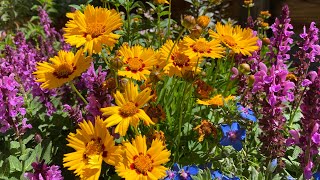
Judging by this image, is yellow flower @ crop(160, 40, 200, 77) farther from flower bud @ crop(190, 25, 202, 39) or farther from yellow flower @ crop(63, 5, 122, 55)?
yellow flower @ crop(63, 5, 122, 55)

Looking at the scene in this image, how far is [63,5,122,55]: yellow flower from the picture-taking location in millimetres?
1771

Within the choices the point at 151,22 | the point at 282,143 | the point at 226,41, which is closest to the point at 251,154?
the point at 282,143

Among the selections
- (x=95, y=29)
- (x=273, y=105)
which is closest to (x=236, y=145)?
(x=273, y=105)

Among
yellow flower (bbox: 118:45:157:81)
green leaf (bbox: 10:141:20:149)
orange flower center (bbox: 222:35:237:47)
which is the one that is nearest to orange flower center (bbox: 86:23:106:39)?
yellow flower (bbox: 118:45:157:81)

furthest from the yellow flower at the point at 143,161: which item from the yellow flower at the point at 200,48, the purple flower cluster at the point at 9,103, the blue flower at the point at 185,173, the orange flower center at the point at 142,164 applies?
the purple flower cluster at the point at 9,103

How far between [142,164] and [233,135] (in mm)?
421

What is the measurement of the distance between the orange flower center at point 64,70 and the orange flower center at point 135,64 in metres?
0.23

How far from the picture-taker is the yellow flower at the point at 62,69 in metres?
1.80

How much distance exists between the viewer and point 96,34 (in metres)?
1.80

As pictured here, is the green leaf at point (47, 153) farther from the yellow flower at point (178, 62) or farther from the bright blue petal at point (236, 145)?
the bright blue petal at point (236, 145)

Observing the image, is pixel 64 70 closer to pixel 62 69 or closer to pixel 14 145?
pixel 62 69

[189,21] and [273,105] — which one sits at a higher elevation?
[189,21]

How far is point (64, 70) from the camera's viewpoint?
1.83m

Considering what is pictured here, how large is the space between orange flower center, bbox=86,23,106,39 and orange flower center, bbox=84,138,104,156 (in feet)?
1.35
